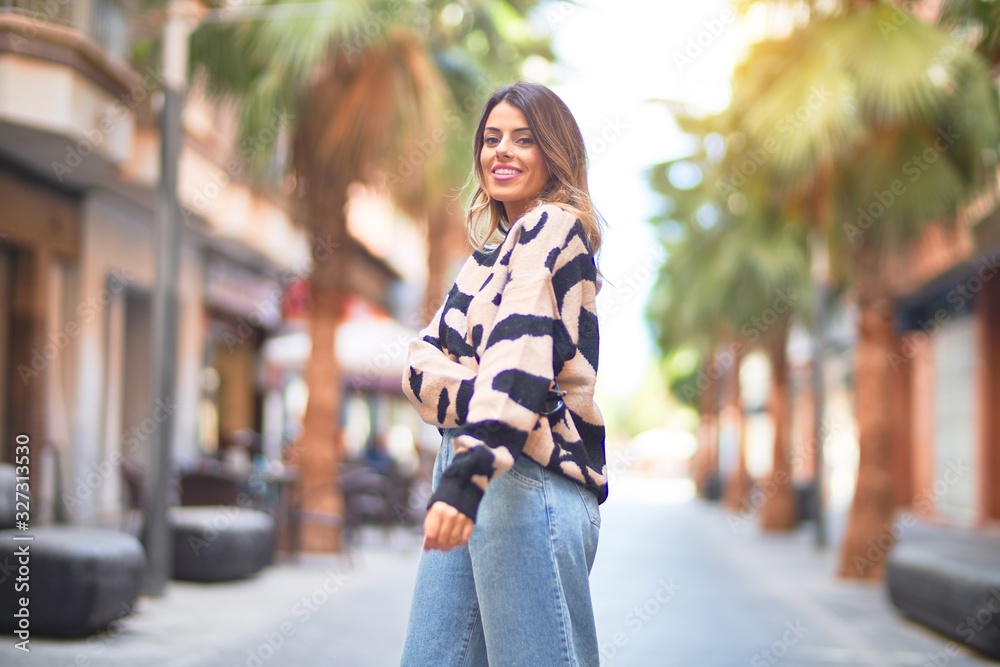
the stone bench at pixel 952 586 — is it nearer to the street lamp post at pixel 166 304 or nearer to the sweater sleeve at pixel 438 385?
the street lamp post at pixel 166 304

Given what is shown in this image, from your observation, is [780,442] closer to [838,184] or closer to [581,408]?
[838,184]

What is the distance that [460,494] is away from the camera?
7.00 feet

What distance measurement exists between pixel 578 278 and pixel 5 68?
10631mm

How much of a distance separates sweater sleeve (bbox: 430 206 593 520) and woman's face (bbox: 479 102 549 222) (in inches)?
7.4

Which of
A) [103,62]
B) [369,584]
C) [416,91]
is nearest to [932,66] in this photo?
[416,91]
